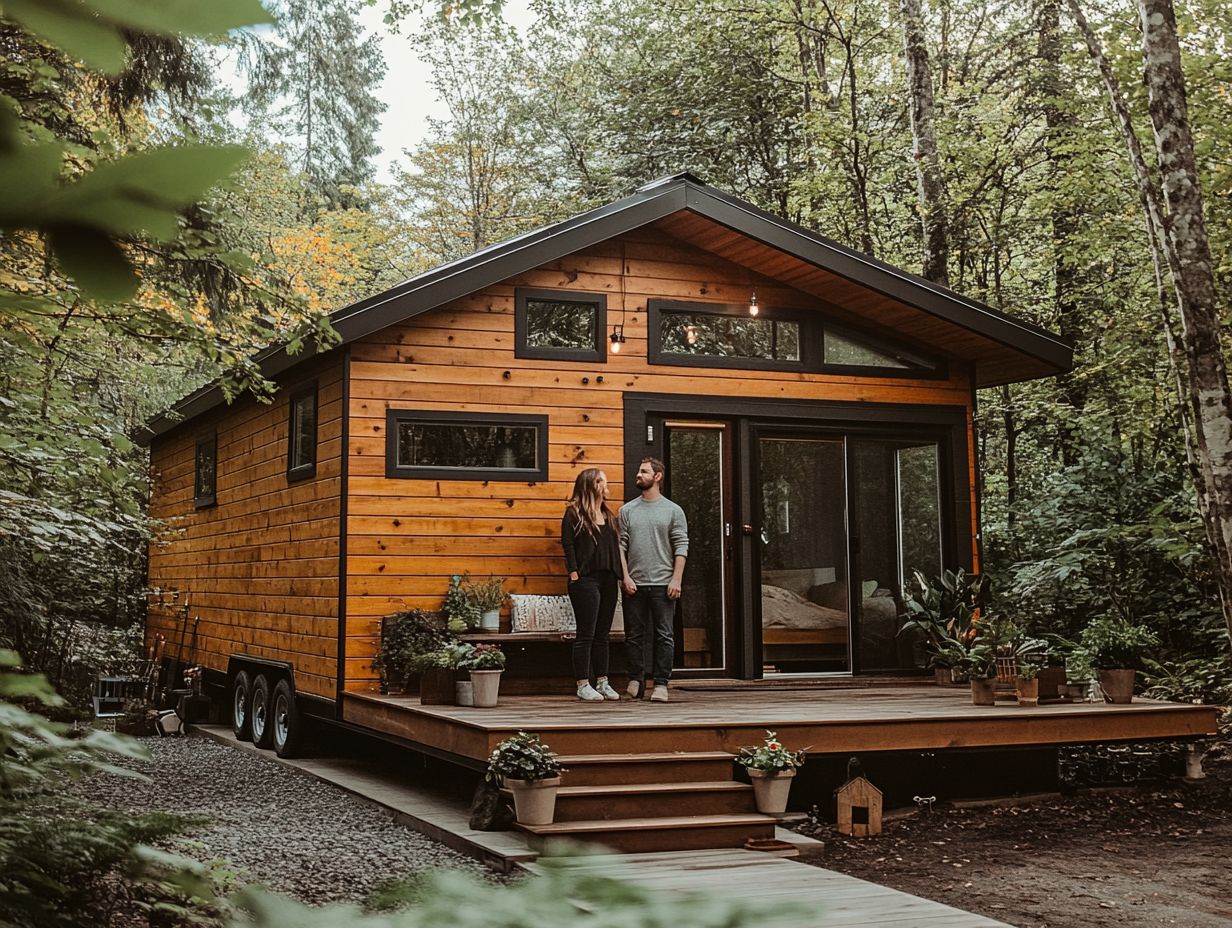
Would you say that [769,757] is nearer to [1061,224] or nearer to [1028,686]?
[1028,686]

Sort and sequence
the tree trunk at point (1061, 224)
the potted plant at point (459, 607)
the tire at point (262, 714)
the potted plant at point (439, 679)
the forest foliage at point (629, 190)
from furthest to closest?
the tree trunk at point (1061, 224), the tire at point (262, 714), the potted plant at point (459, 607), the potted plant at point (439, 679), the forest foliage at point (629, 190)

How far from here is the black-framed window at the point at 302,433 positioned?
9.64m

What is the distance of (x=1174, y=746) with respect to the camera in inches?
382

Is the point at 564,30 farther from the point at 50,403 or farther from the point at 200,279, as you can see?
the point at 50,403

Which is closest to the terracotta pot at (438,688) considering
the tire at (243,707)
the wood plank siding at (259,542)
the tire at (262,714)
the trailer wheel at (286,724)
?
the wood plank siding at (259,542)

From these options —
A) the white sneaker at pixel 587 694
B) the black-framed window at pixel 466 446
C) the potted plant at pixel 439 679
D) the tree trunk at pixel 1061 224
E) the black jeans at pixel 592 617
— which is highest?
the tree trunk at pixel 1061 224

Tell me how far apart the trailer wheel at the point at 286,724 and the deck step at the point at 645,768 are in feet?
12.3

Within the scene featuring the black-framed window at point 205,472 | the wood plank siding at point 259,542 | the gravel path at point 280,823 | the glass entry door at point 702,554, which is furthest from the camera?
the black-framed window at point 205,472

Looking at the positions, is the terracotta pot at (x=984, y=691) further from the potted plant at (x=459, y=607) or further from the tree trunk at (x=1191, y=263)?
the potted plant at (x=459, y=607)

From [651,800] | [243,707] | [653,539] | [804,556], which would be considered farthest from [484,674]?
[243,707]

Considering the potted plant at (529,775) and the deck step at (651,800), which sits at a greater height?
the potted plant at (529,775)

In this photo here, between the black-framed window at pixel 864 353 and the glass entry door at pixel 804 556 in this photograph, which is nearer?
the glass entry door at pixel 804 556

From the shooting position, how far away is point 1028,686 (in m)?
8.24

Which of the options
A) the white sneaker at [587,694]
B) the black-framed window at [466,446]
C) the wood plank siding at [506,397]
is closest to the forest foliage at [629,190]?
the wood plank siding at [506,397]
